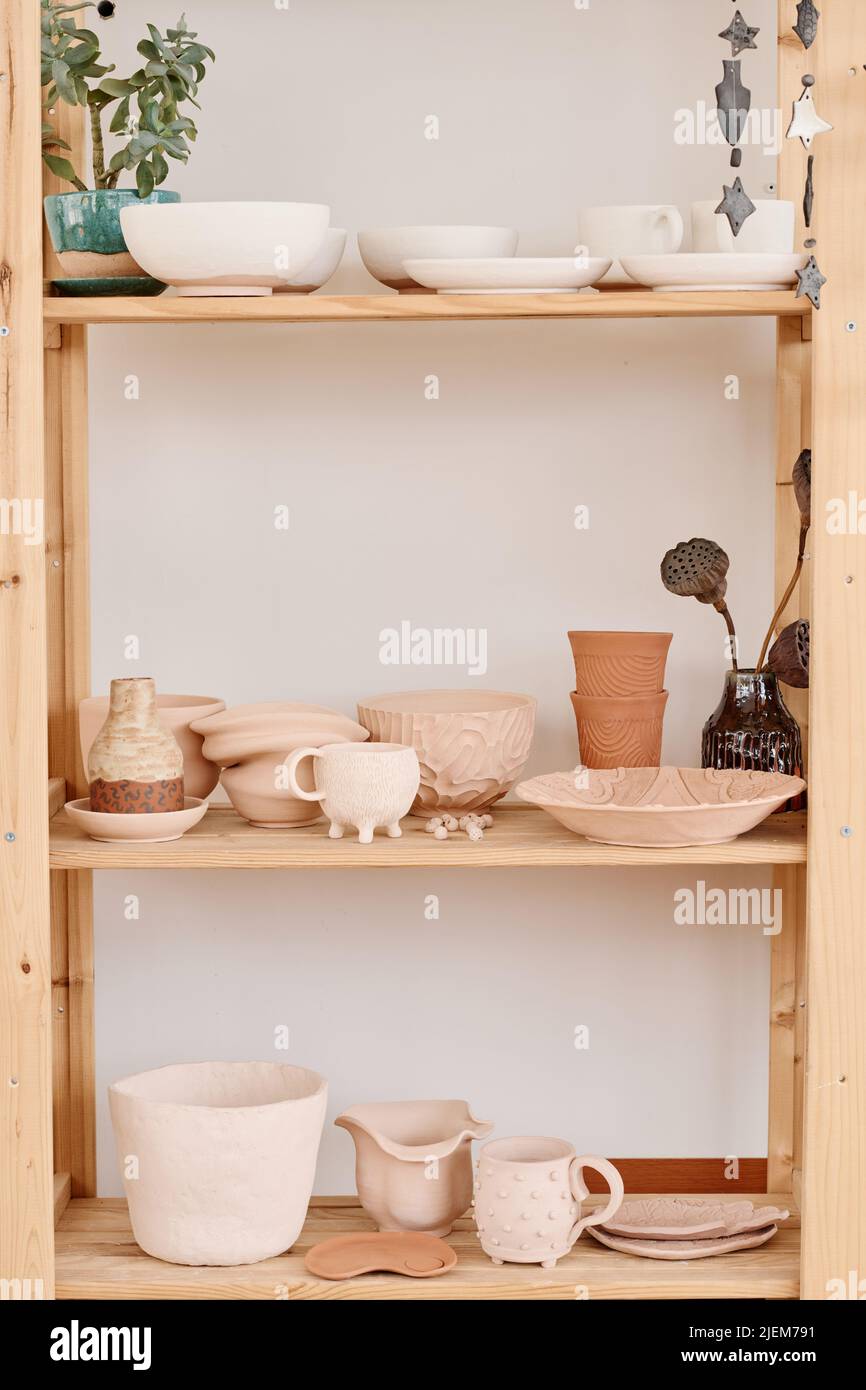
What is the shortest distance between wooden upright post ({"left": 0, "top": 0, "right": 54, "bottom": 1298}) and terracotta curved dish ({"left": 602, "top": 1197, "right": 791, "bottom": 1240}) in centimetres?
69

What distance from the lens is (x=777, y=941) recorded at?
2027 mm

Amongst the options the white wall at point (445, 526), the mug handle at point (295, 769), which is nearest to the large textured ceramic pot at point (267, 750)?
the mug handle at point (295, 769)

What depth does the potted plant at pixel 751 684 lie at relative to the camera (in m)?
1.84

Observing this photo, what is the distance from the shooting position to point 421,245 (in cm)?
173

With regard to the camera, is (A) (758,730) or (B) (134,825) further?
(A) (758,730)

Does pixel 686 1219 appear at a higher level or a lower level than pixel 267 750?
lower

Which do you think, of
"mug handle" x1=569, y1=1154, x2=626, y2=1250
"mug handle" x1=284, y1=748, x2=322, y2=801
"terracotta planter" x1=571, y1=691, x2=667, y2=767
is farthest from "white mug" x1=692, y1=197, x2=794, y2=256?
"mug handle" x1=569, y1=1154, x2=626, y2=1250

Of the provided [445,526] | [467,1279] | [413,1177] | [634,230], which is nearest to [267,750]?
[445,526]

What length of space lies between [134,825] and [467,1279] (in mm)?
648

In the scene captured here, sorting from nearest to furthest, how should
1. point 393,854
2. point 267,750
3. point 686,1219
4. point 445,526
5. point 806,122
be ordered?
point 806,122
point 393,854
point 267,750
point 686,1219
point 445,526

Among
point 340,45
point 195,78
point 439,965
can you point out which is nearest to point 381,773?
point 439,965

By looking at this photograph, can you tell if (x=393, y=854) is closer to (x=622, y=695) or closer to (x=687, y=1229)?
(x=622, y=695)
